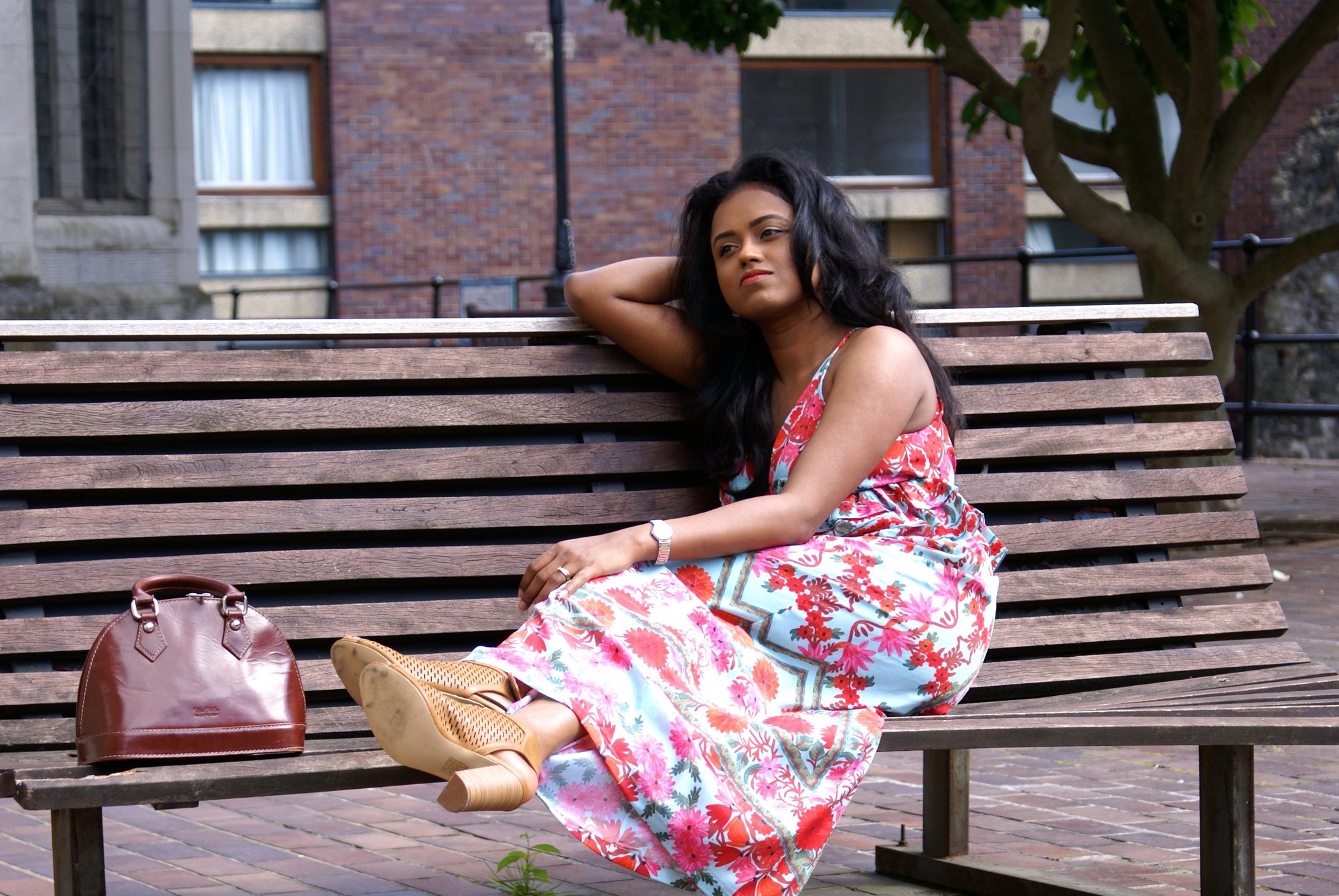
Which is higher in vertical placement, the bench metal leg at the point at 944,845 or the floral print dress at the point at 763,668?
the floral print dress at the point at 763,668

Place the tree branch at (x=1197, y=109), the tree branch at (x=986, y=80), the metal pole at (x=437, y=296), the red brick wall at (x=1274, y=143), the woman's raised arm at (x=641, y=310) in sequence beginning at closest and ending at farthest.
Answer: the woman's raised arm at (x=641, y=310)
the tree branch at (x=1197, y=109)
the tree branch at (x=986, y=80)
the metal pole at (x=437, y=296)
the red brick wall at (x=1274, y=143)

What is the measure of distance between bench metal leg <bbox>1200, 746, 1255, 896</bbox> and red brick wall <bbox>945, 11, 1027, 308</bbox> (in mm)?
16998

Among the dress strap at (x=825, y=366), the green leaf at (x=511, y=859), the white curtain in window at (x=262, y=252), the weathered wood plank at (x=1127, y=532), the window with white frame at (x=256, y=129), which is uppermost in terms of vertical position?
the window with white frame at (x=256, y=129)

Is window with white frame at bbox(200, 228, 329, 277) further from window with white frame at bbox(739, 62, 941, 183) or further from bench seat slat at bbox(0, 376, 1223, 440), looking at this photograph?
bench seat slat at bbox(0, 376, 1223, 440)

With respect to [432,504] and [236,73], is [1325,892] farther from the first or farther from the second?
[236,73]

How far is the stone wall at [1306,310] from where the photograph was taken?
15977 millimetres

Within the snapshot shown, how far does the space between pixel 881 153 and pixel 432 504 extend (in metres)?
17.7

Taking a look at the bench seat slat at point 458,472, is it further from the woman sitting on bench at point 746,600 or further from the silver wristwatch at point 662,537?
the silver wristwatch at point 662,537

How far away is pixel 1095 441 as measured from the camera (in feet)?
12.6

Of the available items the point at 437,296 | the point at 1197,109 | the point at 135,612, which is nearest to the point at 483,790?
the point at 135,612

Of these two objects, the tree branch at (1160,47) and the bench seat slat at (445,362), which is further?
the tree branch at (1160,47)

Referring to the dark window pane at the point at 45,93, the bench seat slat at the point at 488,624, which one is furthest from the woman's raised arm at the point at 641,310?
the dark window pane at the point at 45,93

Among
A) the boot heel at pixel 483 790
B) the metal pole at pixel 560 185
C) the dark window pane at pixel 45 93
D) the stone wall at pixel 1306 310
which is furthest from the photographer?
the stone wall at pixel 1306 310

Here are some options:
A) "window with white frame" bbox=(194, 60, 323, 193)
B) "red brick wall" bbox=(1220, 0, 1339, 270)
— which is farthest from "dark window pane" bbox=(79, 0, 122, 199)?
"red brick wall" bbox=(1220, 0, 1339, 270)
